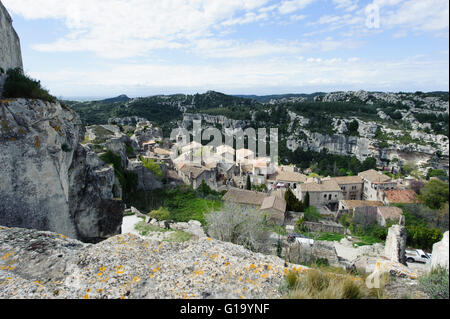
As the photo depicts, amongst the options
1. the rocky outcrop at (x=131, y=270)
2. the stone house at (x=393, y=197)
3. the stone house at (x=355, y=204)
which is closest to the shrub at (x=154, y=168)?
the stone house at (x=355, y=204)

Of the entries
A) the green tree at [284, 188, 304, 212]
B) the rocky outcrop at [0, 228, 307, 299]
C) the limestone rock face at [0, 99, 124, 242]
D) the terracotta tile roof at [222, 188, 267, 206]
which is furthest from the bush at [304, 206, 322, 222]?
the rocky outcrop at [0, 228, 307, 299]

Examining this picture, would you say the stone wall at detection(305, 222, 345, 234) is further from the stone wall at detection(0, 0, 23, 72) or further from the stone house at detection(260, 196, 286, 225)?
the stone wall at detection(0, 0, 23, 72)

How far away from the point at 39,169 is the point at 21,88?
279 centimetres

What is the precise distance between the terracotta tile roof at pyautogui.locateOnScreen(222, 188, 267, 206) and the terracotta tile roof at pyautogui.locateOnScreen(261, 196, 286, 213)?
99 centimetres

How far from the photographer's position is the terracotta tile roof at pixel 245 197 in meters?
27.1

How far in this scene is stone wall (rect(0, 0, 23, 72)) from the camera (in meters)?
8.49

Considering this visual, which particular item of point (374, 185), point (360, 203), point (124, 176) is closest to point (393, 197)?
point (360, 203)

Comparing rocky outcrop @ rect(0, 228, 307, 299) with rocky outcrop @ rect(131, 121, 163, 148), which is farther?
rocky outcrop @ rect(131, 121, 163, 148)

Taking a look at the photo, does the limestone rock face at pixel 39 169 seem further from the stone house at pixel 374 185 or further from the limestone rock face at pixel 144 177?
the stone house at pixel 374 185

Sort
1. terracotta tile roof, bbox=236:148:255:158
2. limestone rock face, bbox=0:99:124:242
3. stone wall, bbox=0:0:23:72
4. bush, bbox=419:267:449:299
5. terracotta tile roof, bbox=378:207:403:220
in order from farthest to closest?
1. terracotta tile roof, bbox=236:148:255:158
2. terracotta tile roof, bbox=378:207:403:220
3. stone wall, bbox=0:0:23:72
4. limestone rock face, bbox=0:99:124:242
5. bush, bbox=419:267:449:299

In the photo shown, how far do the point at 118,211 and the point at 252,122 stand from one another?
71.4 m

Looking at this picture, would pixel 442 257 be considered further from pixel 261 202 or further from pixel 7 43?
pixel 261 202
